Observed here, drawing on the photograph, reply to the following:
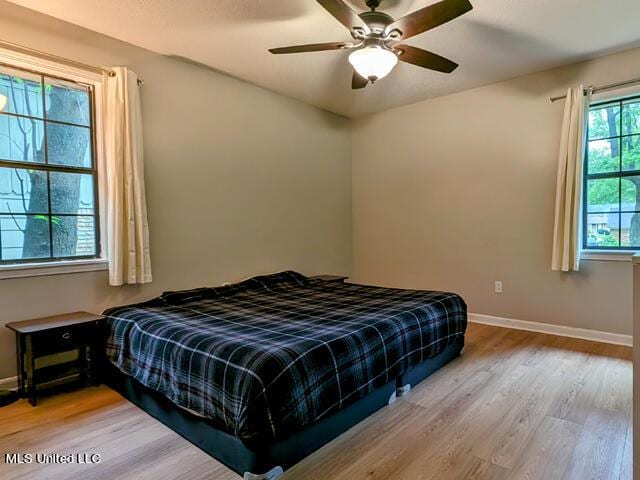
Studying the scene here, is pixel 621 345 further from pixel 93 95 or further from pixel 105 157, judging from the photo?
pixel 93 95

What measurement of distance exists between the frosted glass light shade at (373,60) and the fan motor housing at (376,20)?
0.13 m

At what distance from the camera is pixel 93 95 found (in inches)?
117

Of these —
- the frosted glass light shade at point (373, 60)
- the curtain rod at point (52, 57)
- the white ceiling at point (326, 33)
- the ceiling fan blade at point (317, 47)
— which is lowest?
the frosted glass light shade at point (373, 60)

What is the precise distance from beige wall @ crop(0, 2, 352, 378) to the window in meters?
2.76

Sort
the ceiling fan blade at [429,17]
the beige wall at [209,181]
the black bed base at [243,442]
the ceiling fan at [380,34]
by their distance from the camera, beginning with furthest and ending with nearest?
the beige wall at [209,181]
the ceiling fan at [380,34]
the ceiling fan blade at [429,17]
the black bed base at [243,442]

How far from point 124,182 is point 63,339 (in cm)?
119

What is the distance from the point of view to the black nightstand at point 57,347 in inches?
93.1

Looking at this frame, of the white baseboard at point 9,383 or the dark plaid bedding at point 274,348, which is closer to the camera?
the dark plaid bedding at point 274,348

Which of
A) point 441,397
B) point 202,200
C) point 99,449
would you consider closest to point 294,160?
point 202,200

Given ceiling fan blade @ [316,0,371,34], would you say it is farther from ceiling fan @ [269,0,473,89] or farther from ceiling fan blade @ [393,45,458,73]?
ceiling fan blade @ [393,45,458,73]

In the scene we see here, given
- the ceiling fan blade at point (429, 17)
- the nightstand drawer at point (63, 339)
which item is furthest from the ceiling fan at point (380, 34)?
the nightstand drawer at point (63, 339)

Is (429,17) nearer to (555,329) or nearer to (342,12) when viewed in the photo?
(342,12)

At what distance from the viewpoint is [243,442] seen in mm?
1656

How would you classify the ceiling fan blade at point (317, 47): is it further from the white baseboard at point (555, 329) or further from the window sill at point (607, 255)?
the white baseboard at point (555, 329)
